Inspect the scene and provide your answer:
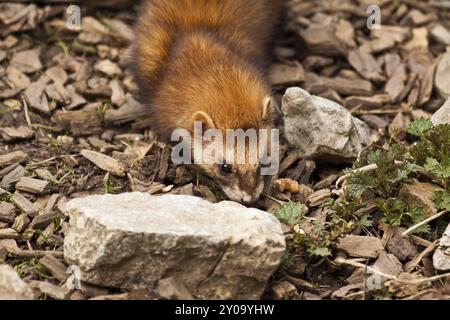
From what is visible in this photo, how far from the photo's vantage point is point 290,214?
17.7 feet

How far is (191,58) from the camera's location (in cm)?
656

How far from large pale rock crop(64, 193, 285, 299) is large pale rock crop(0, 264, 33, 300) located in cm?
38

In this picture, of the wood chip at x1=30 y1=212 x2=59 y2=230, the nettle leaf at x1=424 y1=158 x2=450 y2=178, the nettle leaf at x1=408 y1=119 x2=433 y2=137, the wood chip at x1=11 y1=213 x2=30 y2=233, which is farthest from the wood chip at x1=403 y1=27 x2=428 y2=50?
the wood chip at x1=11 y1=213 x2=30 y2=233

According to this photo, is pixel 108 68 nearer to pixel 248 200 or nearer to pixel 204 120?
pixel 204 120

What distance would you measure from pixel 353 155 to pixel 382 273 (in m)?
1.52

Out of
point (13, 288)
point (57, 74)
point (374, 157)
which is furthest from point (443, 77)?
point (13, 288)

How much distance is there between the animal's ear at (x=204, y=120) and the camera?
6004mm

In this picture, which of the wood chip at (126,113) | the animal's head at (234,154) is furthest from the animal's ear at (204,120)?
the wood chip at (126,113)

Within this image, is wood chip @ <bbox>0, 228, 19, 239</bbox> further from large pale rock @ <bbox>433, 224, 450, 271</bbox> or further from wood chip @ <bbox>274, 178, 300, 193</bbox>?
large pale rock @ <bbox>433, 224, 450, 271</bbox>

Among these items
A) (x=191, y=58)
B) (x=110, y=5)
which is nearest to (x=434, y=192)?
(x=191, y=58)

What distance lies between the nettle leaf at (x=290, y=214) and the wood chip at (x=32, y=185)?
211cm

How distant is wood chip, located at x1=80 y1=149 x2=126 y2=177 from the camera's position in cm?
637

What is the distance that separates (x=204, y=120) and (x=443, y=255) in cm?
229

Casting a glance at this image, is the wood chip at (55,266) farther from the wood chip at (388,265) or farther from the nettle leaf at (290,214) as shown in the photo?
the wood chip at (388,265)
